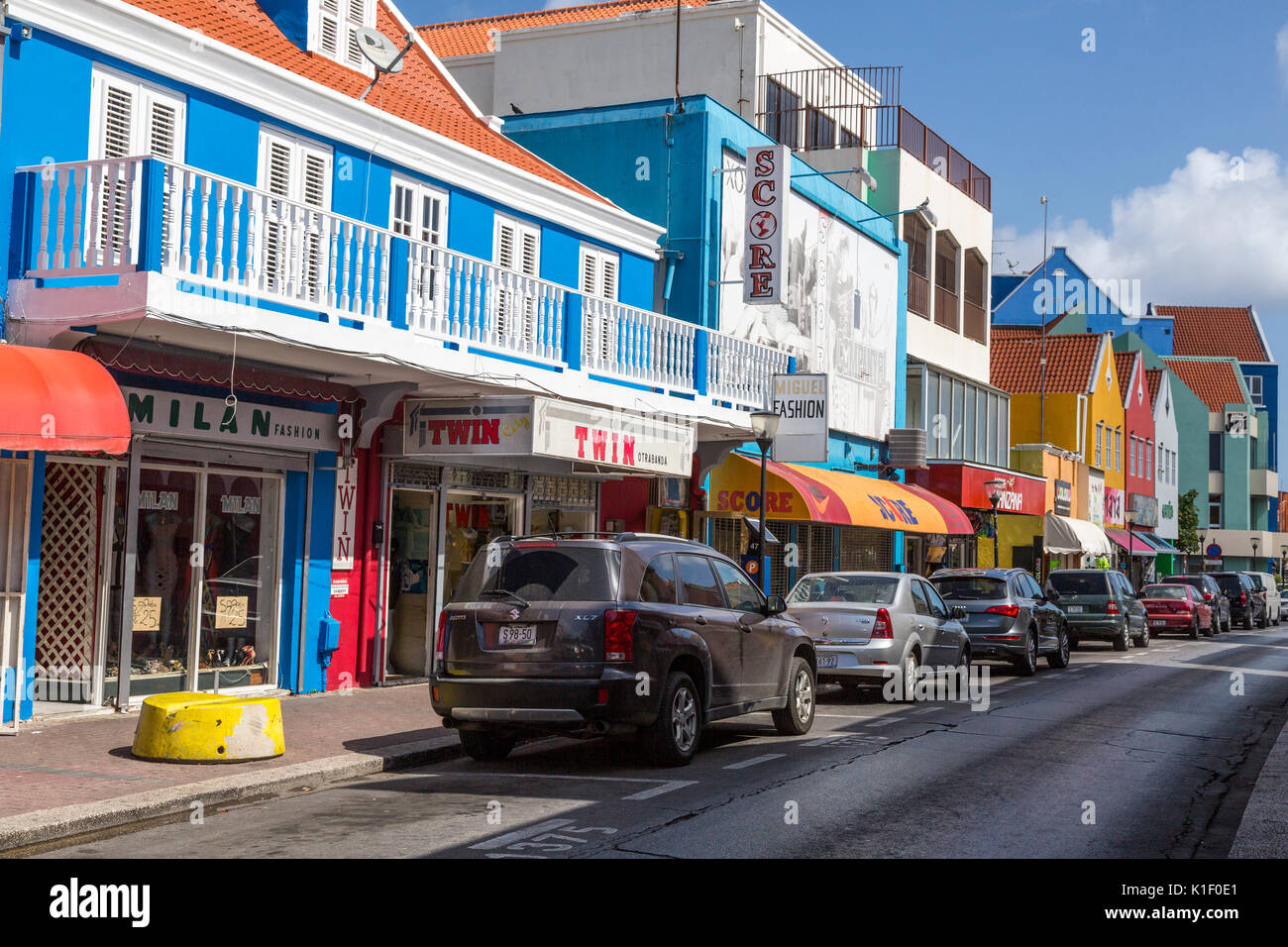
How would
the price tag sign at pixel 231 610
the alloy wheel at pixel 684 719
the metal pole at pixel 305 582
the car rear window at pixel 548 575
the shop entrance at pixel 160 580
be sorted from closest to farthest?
the car rear window at pixel 548 575 → the alloy wheel at pixel 684 719 → the shop entrance at pixel 160 580 → the price tag sign at pixel 231 610 → the metal pole at pixel 305 582

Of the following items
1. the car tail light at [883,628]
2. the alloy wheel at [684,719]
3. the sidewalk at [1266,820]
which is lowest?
the sidewalk at [1266,820]

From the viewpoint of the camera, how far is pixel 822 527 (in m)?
27.4

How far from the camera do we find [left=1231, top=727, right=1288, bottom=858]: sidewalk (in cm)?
740

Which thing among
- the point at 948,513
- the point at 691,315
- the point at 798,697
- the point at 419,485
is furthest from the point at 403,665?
the point at 948,513

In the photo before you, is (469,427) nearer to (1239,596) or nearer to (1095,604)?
(1095,604)

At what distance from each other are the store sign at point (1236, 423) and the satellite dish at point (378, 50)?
68647 millimetres

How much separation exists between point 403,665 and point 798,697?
239 inches

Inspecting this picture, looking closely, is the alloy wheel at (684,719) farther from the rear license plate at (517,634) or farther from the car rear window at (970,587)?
the car rear window at (970,587)

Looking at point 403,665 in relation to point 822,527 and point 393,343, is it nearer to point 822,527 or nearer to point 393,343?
point 393,343

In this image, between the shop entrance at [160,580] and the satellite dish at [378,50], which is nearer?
A: the shop entrance at [160,580]

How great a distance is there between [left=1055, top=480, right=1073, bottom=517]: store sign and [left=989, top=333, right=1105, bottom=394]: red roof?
425cm

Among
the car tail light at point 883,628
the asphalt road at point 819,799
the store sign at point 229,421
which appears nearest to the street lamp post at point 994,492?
the car tail light at point 883,628

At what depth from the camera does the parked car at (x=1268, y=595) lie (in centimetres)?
4725

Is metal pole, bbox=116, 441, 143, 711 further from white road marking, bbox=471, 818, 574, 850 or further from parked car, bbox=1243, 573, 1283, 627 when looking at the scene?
parked car, bbox=1243, 573, 1283, 627
